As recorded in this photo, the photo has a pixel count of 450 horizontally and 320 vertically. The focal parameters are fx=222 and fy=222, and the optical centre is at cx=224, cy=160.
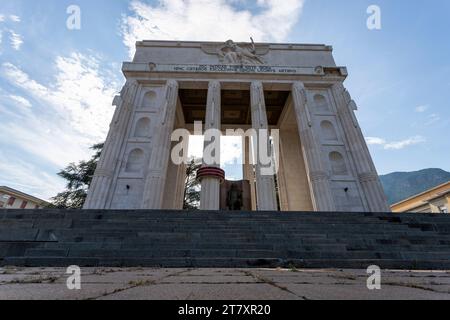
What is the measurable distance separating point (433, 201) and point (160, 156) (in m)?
32.1

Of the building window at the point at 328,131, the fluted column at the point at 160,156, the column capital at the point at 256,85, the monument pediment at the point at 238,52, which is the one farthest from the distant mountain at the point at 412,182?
the fluted column at the point at 160,156

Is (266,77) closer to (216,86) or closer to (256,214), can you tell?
(216,86)

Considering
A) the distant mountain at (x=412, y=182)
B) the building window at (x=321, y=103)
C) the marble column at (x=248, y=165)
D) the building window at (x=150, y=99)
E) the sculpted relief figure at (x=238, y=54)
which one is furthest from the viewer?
the distant mountain at (x=412, y=182)

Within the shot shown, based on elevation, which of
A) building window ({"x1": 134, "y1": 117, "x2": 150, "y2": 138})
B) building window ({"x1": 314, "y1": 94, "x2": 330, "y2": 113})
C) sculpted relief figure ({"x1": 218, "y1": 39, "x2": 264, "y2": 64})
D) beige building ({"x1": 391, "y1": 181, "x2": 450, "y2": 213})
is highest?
sculpted relief figure ({"x1": 218, "y1": 39, "x2": 264, "y2": 64})

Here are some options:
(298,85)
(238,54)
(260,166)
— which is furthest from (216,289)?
(238,54)

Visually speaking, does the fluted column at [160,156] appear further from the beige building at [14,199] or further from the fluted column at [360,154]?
the beige building at [14,199]

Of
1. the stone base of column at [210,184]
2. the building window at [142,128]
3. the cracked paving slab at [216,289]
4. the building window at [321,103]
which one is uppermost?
the building window at [321,103]

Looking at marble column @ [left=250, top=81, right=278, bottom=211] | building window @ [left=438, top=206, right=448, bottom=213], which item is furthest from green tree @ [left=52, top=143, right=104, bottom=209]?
building window @ [left=438, top=206, right=448, bottom=213]

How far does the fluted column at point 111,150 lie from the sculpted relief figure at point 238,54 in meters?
7.72

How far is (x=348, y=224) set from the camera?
7.46 m

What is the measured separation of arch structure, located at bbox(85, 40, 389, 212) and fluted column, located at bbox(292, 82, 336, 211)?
7cm

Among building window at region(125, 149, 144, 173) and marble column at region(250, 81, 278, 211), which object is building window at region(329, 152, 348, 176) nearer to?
marble column at region(250, 81, 278, 211)

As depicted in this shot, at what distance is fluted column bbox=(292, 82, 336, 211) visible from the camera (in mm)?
13052

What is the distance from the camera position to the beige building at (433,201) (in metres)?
24.9
